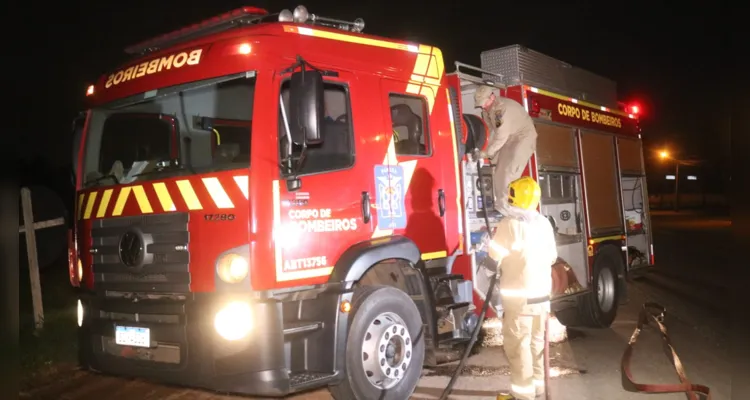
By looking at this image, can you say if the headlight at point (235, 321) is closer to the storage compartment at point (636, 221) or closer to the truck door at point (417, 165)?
the truck door at point (417, 165)

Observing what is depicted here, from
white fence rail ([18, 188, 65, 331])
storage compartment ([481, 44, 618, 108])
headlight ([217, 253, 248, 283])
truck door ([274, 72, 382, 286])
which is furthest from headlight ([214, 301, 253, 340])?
white fence rail ([18, 188, 65, 331])

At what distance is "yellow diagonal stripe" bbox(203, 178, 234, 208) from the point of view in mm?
3820

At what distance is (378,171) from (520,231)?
1.15 metres

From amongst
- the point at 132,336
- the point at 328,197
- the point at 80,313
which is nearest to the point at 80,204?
the point at 80,313

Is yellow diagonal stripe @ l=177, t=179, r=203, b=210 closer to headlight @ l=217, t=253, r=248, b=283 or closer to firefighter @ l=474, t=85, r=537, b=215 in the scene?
headlight @ l=217, t=253, r=248, b=283

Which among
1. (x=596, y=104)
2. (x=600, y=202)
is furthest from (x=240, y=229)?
(x=596, y=104)

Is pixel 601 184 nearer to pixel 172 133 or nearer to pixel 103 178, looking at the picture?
pixel 172 133

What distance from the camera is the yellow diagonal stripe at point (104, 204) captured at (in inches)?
175

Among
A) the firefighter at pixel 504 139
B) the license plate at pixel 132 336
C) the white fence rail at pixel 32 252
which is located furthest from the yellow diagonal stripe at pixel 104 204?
the white fence rail at pixel 32 252

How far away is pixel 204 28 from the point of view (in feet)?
14.9

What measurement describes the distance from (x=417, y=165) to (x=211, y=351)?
2.23 m

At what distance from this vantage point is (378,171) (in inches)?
180

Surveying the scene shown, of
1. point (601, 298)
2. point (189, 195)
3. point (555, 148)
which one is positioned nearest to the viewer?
point (189, 195)

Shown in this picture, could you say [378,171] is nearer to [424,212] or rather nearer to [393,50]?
[424,212]
